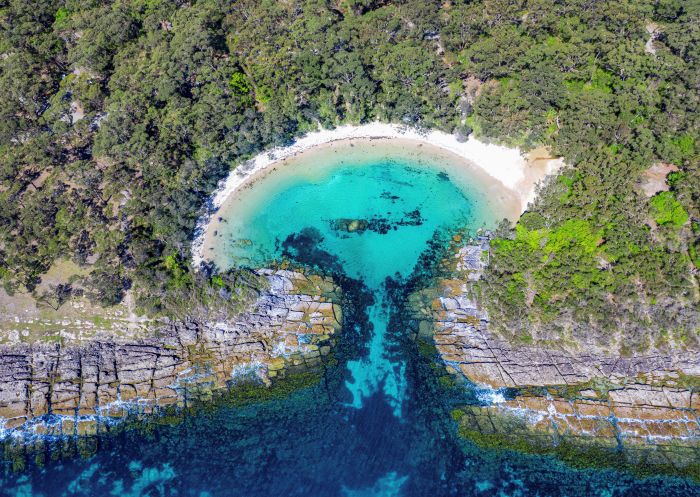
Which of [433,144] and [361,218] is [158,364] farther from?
[433,144]

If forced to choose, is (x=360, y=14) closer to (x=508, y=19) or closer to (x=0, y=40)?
(x=508, y=19)

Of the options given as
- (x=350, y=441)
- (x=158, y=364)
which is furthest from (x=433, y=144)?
(x=158, y=364)

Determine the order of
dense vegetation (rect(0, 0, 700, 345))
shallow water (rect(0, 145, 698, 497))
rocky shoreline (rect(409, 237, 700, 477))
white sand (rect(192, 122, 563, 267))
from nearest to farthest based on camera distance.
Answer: shallow water (rect(0, 145, 698, 497)) → rocky shoreline (rect(409, 237, 700, 477)) → dense vegetation (rect(0, 0, 700, 345)) → white sand (rect(192, 122, 563, 267))

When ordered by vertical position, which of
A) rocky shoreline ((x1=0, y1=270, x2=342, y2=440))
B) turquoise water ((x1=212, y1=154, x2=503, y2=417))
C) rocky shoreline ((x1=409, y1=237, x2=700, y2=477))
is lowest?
rocky shoreline ((x1=409, y1=237, x2=700, y2=477))

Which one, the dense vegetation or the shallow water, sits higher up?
the dense vegetation

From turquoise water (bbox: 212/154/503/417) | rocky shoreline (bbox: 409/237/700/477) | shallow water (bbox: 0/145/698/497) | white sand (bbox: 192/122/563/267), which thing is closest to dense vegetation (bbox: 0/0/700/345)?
white sand (bbox: 192/122/563/267)

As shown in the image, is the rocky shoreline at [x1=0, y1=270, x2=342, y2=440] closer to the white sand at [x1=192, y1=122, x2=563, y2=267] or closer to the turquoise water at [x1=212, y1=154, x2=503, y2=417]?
the turquoise water at [x1=212, y1=154, x2=503, y2=417]

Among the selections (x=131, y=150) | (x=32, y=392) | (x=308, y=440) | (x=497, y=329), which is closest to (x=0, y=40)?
(x=131, y=150)

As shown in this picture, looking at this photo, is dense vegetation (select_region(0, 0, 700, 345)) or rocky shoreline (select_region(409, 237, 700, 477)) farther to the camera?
dense vegetation (select_region(0, 0, 700, 345))

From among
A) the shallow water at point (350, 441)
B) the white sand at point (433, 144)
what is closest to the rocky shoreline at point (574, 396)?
the shallow water at point (350, 441)
